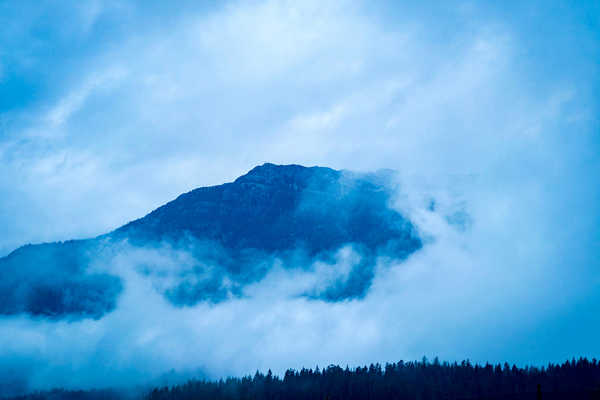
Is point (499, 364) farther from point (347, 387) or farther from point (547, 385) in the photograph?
point (347, 387)

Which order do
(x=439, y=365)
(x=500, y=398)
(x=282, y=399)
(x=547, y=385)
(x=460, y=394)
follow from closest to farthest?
(x=500, y=398), (x=547, y=385), (x=460, y=394), (x=282, y=399), (x=439, y=365)

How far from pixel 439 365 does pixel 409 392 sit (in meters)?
33.3

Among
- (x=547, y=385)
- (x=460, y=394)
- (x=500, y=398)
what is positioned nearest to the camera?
(x=500, y=398)

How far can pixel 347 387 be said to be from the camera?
163 meters

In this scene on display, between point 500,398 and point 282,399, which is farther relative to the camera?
point 282,399

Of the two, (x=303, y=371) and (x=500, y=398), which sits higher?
(x=303, y=371)

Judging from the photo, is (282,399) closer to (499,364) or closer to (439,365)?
(439,365)

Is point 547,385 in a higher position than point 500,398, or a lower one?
higher

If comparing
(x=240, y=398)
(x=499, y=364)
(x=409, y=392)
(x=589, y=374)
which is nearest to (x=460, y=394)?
(x=409, y=392)

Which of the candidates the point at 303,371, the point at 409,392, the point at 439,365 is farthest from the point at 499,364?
the point at 303,371

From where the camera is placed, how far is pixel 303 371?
187 metres

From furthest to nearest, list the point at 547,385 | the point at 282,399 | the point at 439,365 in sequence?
the point at 439,365 → the point at 282,399 → the point at 547,385

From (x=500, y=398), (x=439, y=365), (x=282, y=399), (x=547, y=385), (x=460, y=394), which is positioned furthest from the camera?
(x=439, y=365)

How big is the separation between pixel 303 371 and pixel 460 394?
2161 inches
